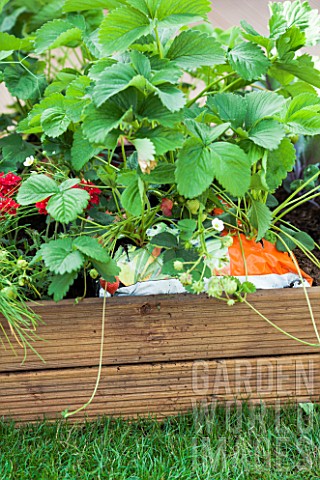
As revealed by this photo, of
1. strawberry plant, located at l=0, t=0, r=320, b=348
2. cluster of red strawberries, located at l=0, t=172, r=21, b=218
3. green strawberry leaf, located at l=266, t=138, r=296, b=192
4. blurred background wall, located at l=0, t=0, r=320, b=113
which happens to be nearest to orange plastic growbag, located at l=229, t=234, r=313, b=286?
strawberry plant, located at l=0, t=0, r=320, b=348

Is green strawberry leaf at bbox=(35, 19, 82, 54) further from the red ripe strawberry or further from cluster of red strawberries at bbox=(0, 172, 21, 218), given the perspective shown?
the red ripe strawberry

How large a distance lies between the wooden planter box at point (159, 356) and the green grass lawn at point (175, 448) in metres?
0.03

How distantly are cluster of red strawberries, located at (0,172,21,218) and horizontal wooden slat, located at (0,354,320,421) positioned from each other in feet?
1.00

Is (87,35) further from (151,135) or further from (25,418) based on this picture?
(25,418)

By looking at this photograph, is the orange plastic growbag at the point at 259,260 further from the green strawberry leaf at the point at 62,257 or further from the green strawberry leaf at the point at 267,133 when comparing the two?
the green strawberry leaf at the point at 62,257

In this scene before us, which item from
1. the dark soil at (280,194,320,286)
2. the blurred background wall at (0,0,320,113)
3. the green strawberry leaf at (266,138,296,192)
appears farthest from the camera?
the blurred background wall at (0,0,320,113)

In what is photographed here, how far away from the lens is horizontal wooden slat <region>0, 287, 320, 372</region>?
1130 mm

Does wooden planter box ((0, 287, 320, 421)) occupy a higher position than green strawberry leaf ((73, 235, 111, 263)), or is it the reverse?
green strawberry leaf ((73, 235, 111, 263))

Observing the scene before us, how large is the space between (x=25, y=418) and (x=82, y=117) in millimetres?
553

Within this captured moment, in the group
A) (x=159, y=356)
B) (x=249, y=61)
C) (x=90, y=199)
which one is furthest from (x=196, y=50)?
(x=159, y=356)

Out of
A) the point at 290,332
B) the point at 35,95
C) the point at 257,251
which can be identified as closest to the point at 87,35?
the point at 35,95

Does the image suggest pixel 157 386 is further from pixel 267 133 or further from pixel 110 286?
pixel 267 133

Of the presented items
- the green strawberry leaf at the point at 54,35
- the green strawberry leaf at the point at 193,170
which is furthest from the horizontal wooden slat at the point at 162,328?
the green strawberry leaf at the point at 54,35

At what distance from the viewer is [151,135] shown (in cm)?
105
